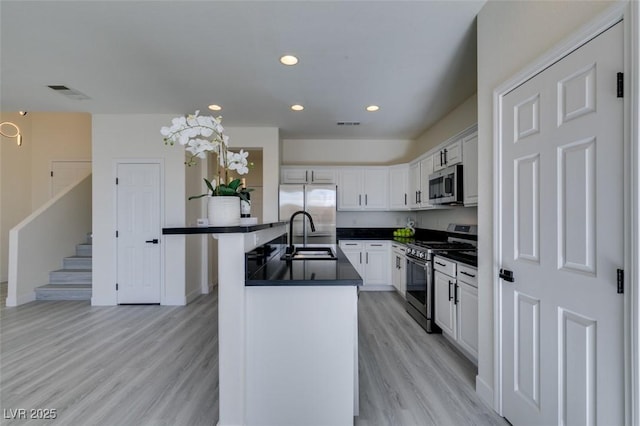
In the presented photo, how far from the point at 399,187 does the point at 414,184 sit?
0.37 metres

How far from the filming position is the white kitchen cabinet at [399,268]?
4.32 meters

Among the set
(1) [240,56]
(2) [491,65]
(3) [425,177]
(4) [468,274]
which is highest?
(1) [240,56]

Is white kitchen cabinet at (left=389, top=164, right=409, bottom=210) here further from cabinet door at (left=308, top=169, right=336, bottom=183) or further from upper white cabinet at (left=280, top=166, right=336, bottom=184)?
upper white cabinet at (left=280, top=166, right=336, bottom=184)

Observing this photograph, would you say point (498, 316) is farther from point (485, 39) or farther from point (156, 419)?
point (156, 419)

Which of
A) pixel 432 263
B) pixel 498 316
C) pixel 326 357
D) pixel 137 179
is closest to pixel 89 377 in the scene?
pixel 326 357

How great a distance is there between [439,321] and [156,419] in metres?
2.69

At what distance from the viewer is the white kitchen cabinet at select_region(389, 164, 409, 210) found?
5320 mm

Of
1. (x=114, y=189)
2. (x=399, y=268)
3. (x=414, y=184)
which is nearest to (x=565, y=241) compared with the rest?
(x=399, y=268)

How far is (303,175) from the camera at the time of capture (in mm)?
5312

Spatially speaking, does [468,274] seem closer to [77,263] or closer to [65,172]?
[77,263]

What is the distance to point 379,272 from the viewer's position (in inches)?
198

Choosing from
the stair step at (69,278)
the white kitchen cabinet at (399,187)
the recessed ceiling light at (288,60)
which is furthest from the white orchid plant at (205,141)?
the stair step at (69,278)

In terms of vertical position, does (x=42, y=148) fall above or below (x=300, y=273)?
above

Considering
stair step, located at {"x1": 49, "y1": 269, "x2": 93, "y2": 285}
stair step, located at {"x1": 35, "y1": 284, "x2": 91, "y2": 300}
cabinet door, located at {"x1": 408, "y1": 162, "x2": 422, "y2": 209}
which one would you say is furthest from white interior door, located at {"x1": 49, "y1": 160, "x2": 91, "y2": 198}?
cabinet door, located at {"x1": 408, "y1": 162, "x2": 422, "y2": 209}
